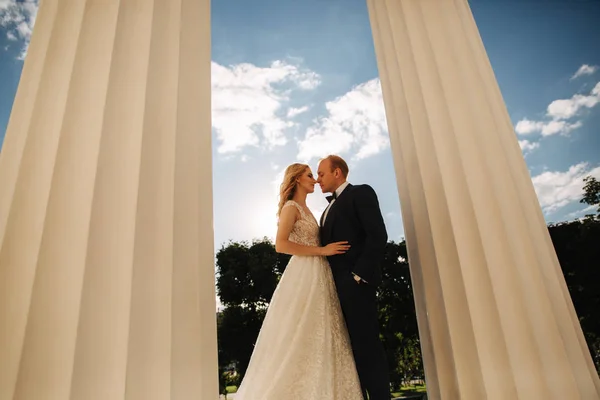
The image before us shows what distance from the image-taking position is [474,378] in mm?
1721

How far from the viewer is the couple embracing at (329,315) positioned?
2.87 meters

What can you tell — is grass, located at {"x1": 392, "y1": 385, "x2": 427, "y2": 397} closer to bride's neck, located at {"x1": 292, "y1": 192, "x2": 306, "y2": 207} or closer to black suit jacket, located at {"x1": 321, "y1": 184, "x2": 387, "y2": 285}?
bride's neck, located at {"x1": 292, "y1": 192, "x2": 306, "y2": 207}

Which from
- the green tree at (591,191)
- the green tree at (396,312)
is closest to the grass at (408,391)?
the green tree at (396,312)

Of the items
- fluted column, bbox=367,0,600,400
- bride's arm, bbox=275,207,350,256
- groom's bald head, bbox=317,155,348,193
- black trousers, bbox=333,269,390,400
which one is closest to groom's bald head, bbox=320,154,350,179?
groom's bald head, bbox=317,155,348,193

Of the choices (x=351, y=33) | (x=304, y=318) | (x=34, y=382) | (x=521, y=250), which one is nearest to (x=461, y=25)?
(x=521, y=250)

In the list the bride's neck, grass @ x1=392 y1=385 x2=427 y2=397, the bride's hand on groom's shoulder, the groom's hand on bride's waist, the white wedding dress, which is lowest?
grass @ x1=392 y1=385 x2=427 y2=397

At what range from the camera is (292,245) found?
12.2 ft

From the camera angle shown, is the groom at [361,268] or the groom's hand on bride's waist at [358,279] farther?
the groom's hand on bride's waist at [358,279]

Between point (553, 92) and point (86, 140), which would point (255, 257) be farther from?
point (86, 140)

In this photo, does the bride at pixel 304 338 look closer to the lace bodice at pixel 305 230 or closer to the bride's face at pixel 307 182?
the lace bodice at pixel 305 230

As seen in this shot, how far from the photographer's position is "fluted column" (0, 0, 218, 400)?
113 centimetres

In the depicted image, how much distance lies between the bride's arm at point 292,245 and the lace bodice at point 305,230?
4 cm

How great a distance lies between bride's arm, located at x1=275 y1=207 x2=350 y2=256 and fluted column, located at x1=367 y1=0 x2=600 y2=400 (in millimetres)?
1273

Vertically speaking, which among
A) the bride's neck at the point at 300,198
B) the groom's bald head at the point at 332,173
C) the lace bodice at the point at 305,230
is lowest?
the lace bodice at the point at 305,230
